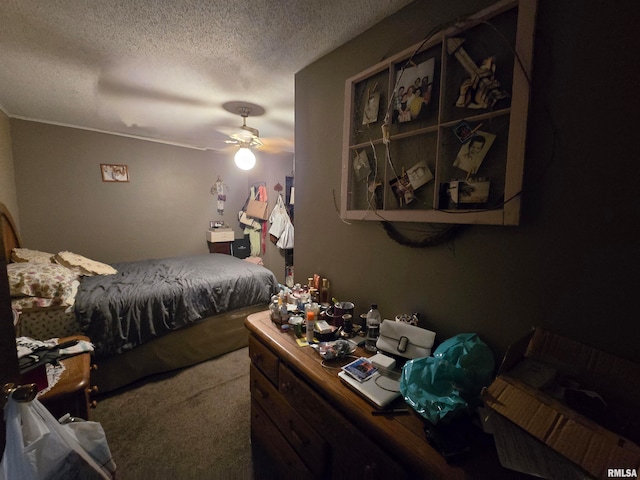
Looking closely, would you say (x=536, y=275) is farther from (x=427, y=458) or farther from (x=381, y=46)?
(x=381, y=46)

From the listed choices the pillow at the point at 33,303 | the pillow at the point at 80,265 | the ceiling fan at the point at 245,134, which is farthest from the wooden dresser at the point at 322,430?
the pillow at the point at 80,265

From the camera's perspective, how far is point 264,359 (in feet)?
4.33

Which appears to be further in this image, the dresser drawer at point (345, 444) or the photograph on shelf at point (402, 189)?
the photograph on shelf at point (402, 189)

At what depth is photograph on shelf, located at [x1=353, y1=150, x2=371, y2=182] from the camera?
1333mm

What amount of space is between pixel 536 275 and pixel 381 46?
123 cm

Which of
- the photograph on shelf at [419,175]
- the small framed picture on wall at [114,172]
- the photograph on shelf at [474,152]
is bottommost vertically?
the photograph on shelf at [419,175]

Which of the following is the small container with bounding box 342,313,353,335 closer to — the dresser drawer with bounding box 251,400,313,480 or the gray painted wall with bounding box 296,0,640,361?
the gray painted wall with bounding box 296,0,640,361

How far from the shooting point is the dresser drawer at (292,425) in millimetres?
1002

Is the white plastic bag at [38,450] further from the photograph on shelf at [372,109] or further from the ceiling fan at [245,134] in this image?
the ceiling fan at [245,134]

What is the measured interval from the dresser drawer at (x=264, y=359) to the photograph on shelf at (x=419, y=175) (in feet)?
3.49

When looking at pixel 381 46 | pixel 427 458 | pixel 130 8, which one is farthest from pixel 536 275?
pixel 130 8

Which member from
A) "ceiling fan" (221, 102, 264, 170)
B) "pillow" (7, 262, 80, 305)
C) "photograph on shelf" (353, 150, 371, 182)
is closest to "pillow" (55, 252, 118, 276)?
"pillow" (7, 262, 80, 305)

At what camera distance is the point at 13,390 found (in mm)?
687

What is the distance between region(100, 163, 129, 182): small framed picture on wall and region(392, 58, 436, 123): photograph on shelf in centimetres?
376
